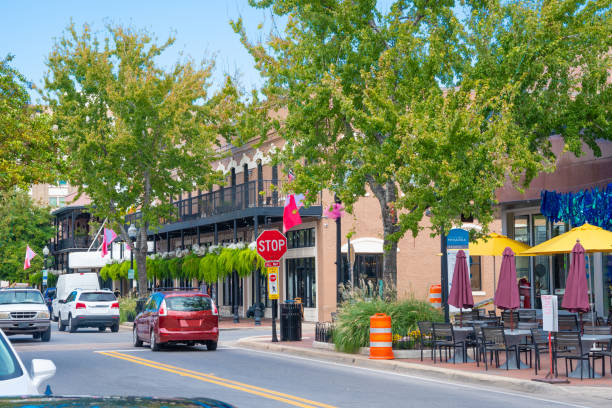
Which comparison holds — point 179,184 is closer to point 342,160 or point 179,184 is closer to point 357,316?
point 342,160

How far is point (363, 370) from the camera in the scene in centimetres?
1761

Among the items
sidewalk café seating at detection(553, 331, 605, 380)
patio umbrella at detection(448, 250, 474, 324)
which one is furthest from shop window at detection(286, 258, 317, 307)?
sidewalk café seating at detection(553, 331, 605, 380)

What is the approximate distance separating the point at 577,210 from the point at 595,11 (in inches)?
201

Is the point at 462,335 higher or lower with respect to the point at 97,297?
lower

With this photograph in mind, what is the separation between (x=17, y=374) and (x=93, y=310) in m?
28.3

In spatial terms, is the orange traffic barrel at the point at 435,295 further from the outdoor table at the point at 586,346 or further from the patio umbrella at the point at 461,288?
the outdoor table at the point at 586,346

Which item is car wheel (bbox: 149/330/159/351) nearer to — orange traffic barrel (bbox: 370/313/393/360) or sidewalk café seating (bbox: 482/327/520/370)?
orange traffic barrel (bbox: 370/313/393/360)

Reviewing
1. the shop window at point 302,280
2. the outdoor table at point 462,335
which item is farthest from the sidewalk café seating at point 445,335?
the shop window at point 302,280

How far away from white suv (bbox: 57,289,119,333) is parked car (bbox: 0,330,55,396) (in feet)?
91.5

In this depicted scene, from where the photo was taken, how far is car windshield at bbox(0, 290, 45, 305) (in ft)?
93.1

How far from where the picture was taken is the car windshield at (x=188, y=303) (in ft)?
73.3

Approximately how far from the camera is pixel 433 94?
66.2 feet

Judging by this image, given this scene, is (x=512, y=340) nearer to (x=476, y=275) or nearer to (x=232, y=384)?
(x=232, y=384)

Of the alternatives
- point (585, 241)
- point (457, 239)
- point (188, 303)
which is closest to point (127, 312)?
point (188, 303)
